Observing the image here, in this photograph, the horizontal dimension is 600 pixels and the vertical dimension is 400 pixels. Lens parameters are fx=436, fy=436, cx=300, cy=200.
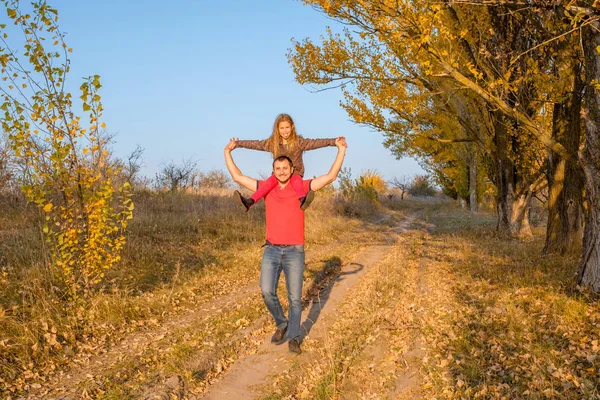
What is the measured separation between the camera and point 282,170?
15.8 ft

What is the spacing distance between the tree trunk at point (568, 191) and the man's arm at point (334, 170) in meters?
5.99

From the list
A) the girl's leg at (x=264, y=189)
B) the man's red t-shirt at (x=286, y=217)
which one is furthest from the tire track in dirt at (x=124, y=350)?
the girl's leg at (x=264, y=189)

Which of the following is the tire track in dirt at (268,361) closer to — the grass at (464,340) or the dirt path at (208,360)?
the dirt path at (208,360)

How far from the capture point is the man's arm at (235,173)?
4.96 m

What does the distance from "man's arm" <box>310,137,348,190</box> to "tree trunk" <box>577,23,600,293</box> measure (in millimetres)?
3653

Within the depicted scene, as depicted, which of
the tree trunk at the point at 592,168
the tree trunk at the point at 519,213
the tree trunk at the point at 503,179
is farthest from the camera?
the tree trunk at the point at 519,213

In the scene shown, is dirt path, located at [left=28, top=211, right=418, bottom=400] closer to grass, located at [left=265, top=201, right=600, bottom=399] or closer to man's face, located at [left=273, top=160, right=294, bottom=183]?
grass, located at [left=265, top=201, right=600, bottom=399]

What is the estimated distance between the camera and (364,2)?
7926 mm

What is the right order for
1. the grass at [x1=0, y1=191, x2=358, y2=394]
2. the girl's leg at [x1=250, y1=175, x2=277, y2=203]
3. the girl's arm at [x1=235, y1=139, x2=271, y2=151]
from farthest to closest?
the girl's arm at [x1=235, y1=139, x2=271, y2=151] < the girl's leg at [x1=250, y1=175, x2=277, y2=203] < the grass at [x1=0, y1=191, x2=358, y2=394]

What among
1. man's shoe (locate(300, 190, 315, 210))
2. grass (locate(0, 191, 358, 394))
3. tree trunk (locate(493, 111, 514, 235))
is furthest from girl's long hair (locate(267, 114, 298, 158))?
tree trunk (locate(493, 111, 514, 235))

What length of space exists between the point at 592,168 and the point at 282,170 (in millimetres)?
4444

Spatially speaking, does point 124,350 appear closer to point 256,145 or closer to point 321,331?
point 321,331

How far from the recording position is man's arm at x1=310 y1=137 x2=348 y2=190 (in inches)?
188

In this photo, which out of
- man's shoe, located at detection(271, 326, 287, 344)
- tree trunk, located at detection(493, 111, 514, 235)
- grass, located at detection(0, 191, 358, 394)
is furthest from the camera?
tree trunk, located at detection(493, 111, 514, 235)
